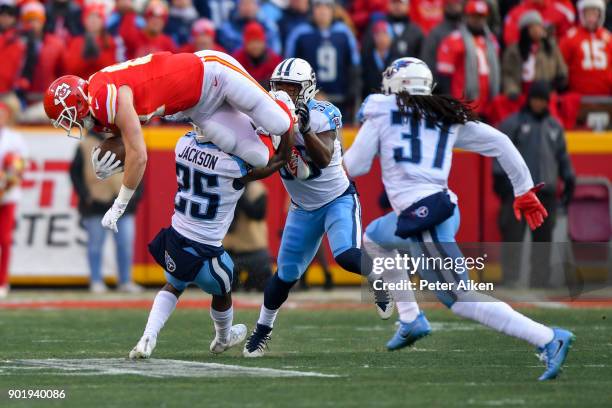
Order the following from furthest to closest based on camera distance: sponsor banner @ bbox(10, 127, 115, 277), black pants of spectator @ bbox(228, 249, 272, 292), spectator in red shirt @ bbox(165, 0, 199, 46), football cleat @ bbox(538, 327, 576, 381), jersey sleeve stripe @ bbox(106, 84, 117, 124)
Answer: spectator in red shirt @ bbox(165, 0, 199, 46) → sponsor banner @ bbox(10, 127, 115, 277) → black pants of spectator @ bbox(228, 249, 272, 292) → jersey sleeve stripe @ bbox(106, 84, 117, 124) → football cleat @ bbox(538, 327, 576, 381)

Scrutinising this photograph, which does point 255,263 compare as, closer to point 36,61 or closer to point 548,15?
point 36,61

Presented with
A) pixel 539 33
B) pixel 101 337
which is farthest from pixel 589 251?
pixel 101 337

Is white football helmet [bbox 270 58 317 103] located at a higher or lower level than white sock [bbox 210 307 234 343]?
higher

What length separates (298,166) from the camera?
776 cm

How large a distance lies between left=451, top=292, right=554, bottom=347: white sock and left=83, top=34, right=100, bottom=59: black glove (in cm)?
764

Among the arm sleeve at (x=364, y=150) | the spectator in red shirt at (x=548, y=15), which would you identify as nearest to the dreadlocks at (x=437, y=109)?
the arm sleeve at (x=364, y=150)

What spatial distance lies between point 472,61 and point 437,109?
6.18 meters

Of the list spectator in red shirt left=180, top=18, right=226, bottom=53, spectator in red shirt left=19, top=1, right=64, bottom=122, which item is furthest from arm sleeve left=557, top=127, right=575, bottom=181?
spectator in red shirt left=19, top=1, right=64, bottom=122

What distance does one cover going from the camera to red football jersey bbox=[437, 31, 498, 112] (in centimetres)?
1327

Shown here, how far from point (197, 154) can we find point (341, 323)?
3045mm

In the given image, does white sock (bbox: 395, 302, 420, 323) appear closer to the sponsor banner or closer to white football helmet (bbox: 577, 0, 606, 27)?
the sponsor banner

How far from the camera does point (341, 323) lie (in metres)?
10.2

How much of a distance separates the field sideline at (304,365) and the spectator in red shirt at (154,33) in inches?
151

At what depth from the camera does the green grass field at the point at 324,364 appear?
591 centimetres
